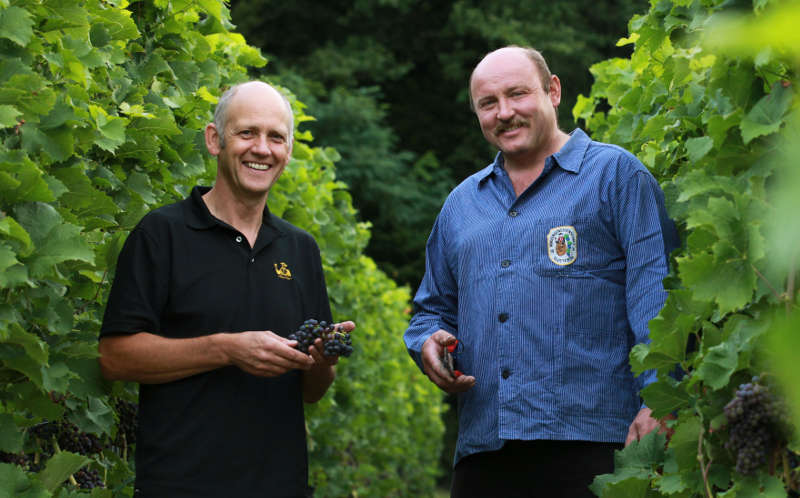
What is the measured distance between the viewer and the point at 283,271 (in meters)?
2.95

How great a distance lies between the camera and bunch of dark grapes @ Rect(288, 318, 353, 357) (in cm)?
265

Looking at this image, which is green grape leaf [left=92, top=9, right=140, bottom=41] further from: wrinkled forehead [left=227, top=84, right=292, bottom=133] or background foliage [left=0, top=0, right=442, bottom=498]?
wrinkled forehead [left=227, top=84, right=292, bottom=133]

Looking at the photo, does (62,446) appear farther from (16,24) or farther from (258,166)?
(16,24)

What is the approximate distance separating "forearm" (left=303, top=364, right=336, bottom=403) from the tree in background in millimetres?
16086

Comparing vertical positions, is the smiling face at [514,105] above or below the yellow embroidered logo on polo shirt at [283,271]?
above

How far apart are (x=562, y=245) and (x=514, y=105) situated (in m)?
0.50

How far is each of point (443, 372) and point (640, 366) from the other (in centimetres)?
87

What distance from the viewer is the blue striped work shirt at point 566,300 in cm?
278

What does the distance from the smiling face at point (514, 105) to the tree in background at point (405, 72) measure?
15895 mm

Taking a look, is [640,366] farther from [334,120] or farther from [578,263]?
[334,120]

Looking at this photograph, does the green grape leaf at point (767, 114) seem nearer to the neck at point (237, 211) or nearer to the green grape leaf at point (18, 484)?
the neck at point (237, 211)

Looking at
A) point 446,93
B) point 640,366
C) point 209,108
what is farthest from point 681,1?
point 446,93

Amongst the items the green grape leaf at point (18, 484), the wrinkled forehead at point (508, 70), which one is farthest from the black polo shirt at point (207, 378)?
the wrinkled forehead at point (508, 70)

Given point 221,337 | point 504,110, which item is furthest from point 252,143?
point 504,110
